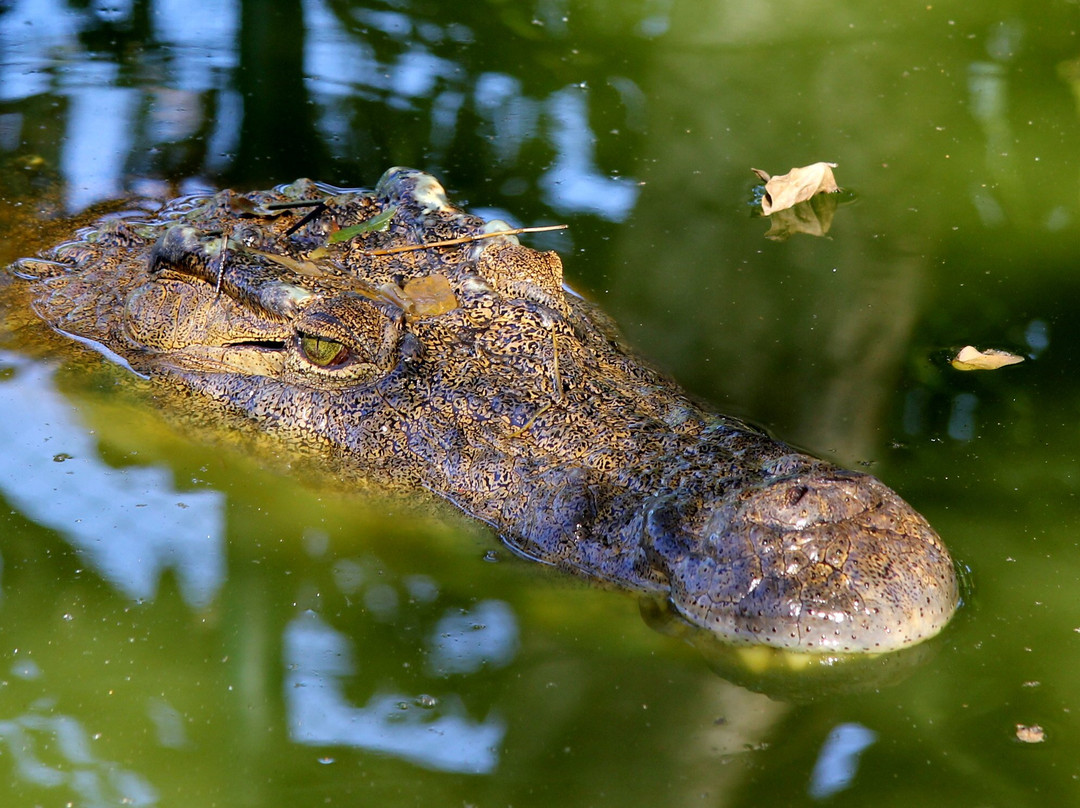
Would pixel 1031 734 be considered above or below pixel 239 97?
below

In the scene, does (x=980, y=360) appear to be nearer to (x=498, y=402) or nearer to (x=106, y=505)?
(x=498, y=402)

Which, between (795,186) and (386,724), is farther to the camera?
(795,186)

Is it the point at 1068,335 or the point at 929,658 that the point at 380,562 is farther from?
the point at 1068,335

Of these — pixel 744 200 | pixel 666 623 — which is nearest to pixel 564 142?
pixel 744 200

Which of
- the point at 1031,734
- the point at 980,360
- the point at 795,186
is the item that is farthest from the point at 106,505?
the point at 795,186

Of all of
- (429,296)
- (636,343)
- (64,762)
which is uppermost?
(429,296)

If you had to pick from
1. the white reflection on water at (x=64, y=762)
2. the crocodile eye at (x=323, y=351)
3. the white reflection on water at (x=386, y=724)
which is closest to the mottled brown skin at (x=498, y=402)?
the crocodile eye at (x=323, y=351)

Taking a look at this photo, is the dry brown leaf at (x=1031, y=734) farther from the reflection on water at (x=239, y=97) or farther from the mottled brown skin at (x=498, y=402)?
the reflection on water at (x=239, y=97)
